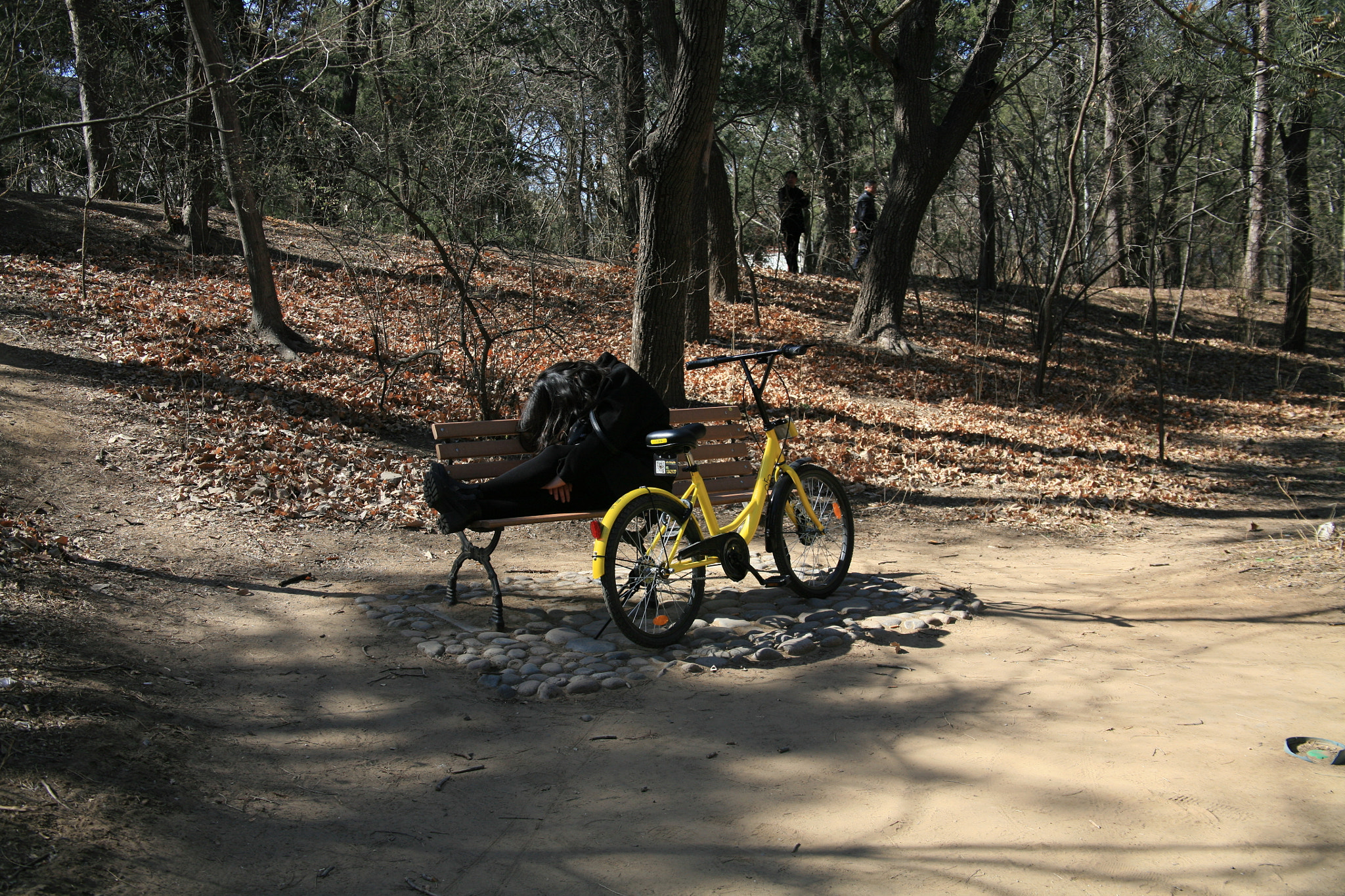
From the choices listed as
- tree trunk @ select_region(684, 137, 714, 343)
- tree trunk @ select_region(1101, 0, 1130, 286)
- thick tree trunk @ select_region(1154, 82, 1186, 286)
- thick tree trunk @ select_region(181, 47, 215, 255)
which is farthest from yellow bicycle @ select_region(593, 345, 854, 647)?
thick tree trunk @ select_region(181, 47, 215, 255)

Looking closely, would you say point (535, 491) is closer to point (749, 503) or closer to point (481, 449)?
point (481, 449)

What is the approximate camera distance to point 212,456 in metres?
7.55

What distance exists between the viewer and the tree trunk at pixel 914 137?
13383 mm

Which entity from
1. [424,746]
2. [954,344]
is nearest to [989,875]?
[424,746]

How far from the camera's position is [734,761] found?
3605 mm

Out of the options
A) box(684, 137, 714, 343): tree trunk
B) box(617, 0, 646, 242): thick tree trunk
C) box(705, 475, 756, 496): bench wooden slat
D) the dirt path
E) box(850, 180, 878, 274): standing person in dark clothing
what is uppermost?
box(617, 0, 646, 242): thick tree trunk

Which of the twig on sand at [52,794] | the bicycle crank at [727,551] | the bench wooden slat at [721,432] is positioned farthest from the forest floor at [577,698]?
the bench wooden slat at [721,432]

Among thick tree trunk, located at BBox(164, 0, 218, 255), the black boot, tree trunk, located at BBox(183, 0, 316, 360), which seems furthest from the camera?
thick tree trunk, located at BBox(164, 0, 218, 255)

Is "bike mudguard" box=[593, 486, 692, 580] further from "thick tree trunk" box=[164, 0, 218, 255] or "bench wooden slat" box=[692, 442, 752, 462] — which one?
"thick tree trunk" box=[164, 0, 218, 255]

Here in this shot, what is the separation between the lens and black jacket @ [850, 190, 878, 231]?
676 inches

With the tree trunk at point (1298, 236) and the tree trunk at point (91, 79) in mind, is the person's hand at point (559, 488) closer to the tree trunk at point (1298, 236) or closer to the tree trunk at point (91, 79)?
the tree trunk at point (91, 79)

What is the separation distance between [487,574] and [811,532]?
200 cm

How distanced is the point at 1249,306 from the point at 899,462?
14132 millimetres

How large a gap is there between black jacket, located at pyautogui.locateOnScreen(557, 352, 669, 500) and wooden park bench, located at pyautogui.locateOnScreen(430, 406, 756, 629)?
276 millimetres
